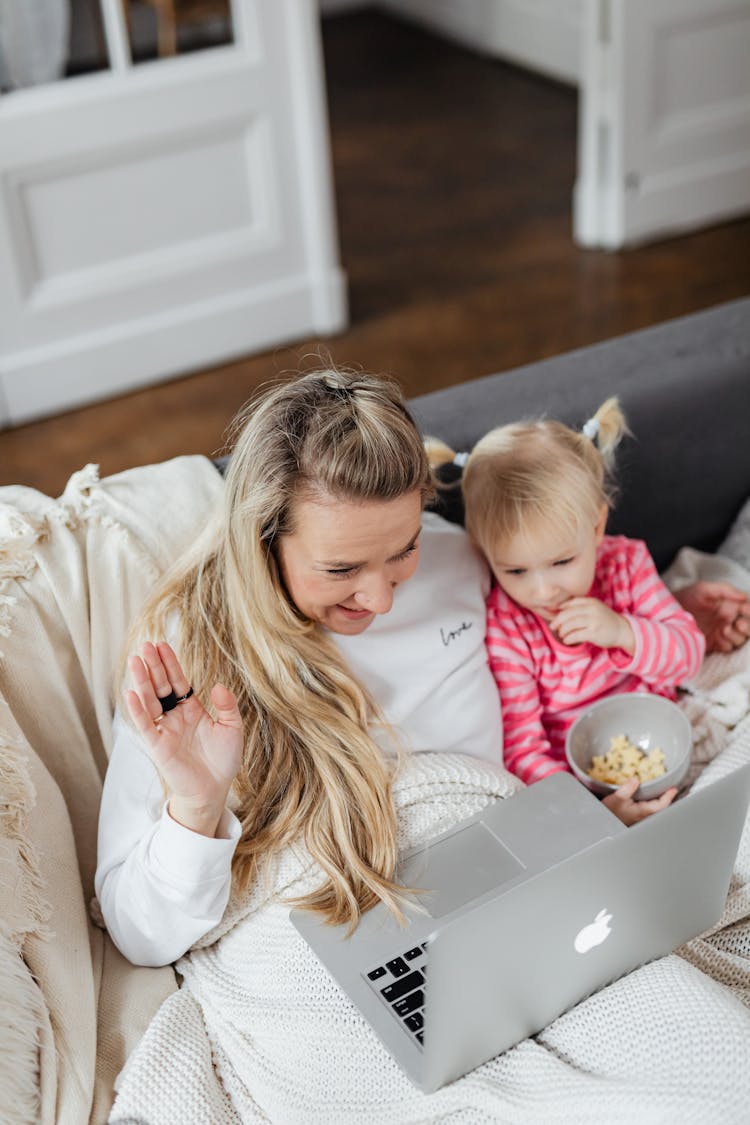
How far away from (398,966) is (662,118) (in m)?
3.03

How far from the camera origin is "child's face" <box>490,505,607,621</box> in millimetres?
1426

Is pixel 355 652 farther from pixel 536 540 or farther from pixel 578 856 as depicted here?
pixel 578 856

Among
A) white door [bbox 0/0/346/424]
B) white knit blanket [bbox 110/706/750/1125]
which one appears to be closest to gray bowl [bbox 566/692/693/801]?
white knit blanket [bbox 110/706/750/1125]

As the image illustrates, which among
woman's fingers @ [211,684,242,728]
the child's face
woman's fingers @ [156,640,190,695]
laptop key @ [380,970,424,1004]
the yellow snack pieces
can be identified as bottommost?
the yellow snack pieces

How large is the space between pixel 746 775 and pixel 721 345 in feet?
2.95

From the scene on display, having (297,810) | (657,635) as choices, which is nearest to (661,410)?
(657,635)

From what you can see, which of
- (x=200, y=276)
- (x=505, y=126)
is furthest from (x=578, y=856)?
(x=505, y=126)

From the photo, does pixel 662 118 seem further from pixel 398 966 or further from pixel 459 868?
Answer: pixel 398 966

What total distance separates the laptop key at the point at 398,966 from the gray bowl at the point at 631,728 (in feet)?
1.23

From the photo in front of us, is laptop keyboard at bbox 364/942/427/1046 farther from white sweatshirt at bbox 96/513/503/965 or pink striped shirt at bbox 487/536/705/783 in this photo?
pink striped shirt at bbox 487/536/705/783

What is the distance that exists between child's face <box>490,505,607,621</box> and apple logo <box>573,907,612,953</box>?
1.50ft

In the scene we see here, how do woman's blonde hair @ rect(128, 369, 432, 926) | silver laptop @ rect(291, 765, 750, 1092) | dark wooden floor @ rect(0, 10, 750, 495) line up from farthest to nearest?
dark wooden floor @ rect(0, 10, 750, 495) → woman's blonde hair @ rect(128, 369, 432, 926) → silver laptop @ rect(291, 765, 750, 1092)

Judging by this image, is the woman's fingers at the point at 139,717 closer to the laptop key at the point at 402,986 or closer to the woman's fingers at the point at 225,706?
the woman's fingers at the point at 225,706

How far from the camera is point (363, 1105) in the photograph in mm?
1132
